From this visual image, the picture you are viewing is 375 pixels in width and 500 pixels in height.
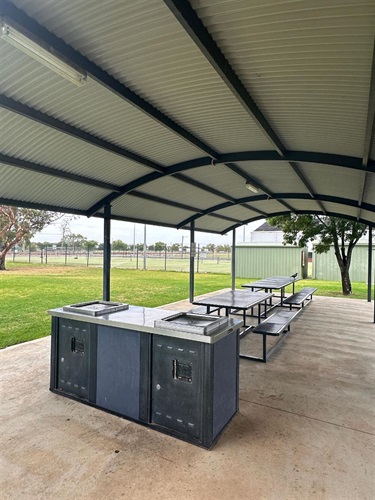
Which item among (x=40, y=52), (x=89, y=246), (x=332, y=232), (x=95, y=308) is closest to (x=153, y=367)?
(x=95, y=308)

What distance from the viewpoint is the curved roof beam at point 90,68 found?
6.91 feet

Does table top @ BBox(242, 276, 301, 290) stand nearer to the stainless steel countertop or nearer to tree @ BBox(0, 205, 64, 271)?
the stainless steel countertop

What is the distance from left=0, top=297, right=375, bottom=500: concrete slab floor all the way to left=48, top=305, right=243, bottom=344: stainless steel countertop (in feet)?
2.99

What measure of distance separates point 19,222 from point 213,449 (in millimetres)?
23271

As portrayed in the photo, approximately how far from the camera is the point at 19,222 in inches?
861

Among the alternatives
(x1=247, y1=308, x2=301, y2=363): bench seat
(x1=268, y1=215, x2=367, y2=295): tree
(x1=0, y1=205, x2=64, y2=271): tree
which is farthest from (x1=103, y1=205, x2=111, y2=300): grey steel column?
(x1=0, y1=205, x2=64, y2=271): tree

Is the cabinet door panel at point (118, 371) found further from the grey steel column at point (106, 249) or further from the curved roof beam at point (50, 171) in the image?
the grey steel column at point (106, 249)

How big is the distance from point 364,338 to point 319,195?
133 inches

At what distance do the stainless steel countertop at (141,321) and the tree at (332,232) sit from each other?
986 centimetres

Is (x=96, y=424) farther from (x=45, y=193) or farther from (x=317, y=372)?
(x=45, y=193)

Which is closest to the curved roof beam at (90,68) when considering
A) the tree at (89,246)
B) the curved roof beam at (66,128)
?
the curved roof beam at (66,128)

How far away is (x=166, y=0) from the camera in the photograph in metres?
1.90

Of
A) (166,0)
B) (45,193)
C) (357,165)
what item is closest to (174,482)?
(166,0)

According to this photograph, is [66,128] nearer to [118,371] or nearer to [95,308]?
[95,308]
